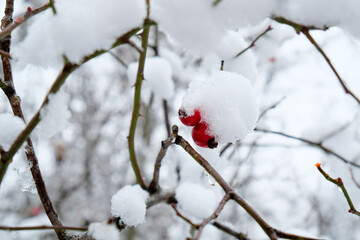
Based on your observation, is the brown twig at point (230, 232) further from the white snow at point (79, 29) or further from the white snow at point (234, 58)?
the white snow at point (79, 29)

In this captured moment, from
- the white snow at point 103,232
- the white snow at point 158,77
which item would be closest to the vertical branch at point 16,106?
the white snow at point 103,232

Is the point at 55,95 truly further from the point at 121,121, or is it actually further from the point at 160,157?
the point at 121,121

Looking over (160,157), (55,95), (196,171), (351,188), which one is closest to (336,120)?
(351,188)

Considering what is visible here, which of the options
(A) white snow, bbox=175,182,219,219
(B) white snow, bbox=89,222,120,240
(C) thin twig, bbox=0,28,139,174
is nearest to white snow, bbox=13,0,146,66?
(C) thin twig, bbox=0,28,139,174

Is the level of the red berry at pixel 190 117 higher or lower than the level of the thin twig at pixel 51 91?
higher

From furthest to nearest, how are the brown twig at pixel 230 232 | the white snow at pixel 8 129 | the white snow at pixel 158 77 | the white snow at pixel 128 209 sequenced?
the white snow at pixel 158 77 → the brown twig at pixel 230 232 → the white snow at pixel 128 209 → the white snow at pixel 8 129

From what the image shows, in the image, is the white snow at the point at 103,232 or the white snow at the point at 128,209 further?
the white snow at the point at 128,209
